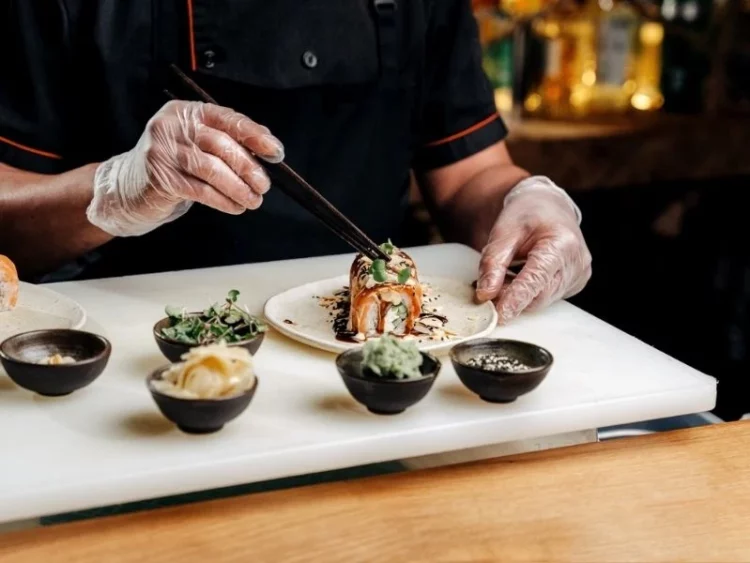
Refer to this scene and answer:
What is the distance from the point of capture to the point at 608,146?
402 centimetres

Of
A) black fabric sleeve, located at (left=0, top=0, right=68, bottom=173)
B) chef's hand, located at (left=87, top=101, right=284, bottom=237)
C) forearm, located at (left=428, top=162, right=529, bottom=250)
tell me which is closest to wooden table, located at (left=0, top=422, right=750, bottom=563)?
chef's hand, located at (left=87, top=101, right=284, bottom=237)

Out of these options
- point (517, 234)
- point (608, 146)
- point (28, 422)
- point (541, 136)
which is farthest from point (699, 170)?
point (28, 422)

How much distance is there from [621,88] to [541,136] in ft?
2.48

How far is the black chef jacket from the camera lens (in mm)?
2152

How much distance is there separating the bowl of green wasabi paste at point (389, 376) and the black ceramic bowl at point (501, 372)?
0.06 m

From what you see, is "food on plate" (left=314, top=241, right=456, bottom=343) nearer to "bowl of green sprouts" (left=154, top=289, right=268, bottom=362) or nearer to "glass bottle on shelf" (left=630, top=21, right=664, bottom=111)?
"bowl of green sprouts" (left=154, top=289, right=268, bottom=362)

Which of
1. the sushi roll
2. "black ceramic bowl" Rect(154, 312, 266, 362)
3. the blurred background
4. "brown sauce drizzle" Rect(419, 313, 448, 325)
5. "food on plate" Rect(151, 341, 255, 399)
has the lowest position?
the blurred background

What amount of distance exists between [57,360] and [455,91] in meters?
1.43

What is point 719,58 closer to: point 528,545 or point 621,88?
point 621,88

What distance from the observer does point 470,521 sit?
1.20m

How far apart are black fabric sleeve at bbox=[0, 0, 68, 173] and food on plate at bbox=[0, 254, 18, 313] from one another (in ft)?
1.73

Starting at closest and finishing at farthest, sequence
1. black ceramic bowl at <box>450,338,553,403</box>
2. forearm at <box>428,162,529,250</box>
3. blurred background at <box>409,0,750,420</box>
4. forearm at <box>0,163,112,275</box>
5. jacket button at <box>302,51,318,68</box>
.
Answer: black ceramic bowl at <box>450,338,553,403</box> < forearm at <box>0,163,112,275</box> < jacket button at <box>302,51,318,68</box> < forearm at <box>428,162,529,250</box> < blurred background at <box>409,0,750,420</box>

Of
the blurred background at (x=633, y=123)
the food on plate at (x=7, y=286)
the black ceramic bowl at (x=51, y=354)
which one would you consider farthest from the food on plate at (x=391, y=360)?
the blurred background at (x=633, y=123)

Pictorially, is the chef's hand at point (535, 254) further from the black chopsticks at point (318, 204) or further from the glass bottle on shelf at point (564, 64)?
the glass bottle on shelf at point (564, 64)
